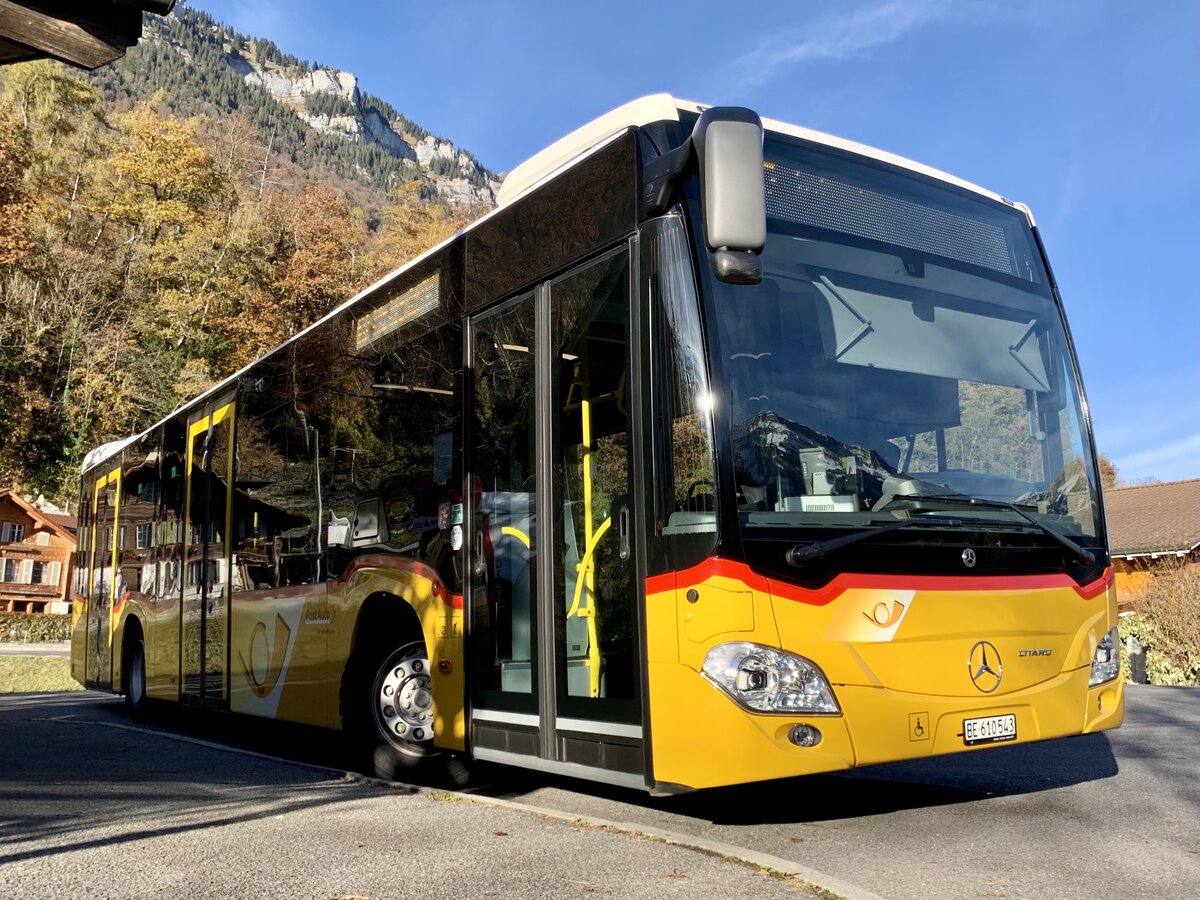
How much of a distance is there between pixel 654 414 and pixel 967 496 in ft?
5.28

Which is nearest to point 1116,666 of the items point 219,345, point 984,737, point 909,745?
point 984,737

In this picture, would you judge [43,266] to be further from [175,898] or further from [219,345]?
[175,898]

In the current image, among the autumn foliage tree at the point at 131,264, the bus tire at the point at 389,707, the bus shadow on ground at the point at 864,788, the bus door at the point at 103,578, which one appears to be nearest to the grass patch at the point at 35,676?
the bus door at the point at 103,578

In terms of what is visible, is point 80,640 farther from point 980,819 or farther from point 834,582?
point 834,582

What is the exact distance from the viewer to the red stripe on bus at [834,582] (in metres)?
4.93

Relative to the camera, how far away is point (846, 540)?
16.8ft

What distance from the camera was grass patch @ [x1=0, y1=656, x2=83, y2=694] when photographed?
20.9 metres

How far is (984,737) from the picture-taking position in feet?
17.5

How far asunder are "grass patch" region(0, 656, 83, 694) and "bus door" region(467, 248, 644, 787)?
1559cm

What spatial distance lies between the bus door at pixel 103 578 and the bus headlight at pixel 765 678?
1067 centimetres

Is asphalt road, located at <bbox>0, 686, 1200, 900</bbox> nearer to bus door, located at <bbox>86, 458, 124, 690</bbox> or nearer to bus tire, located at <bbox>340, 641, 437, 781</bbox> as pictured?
bus tire, located at <bbox>340, 641, 437, 781</bbox>

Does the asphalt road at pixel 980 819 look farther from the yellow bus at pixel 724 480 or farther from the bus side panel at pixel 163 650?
the bus side panel at pixel 163 650

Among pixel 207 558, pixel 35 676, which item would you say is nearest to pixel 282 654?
pixel 207 558

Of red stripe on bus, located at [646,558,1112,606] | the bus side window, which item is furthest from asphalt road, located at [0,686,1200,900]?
the bus side window
